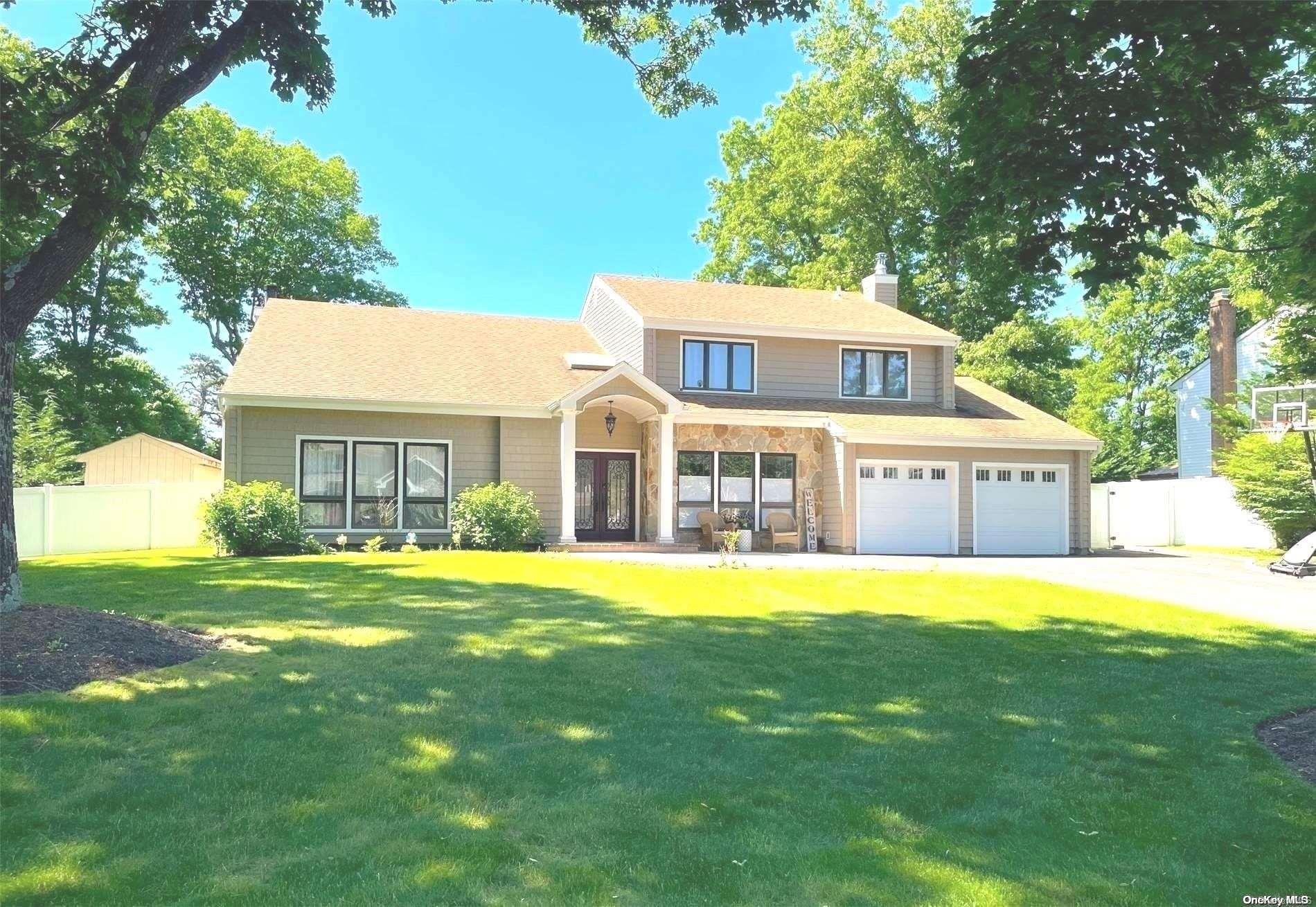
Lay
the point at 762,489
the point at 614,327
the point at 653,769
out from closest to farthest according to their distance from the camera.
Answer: the point at 653,769 < the point at 762,489 < the point at 614,327

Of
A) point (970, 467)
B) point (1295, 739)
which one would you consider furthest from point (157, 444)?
point (1295, 739)

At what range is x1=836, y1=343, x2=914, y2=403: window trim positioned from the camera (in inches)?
808

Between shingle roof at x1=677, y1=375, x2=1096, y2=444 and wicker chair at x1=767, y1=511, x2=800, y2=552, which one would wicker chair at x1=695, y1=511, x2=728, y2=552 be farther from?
shingle roof at x1=677, y1=375, x2=1096, y2=444

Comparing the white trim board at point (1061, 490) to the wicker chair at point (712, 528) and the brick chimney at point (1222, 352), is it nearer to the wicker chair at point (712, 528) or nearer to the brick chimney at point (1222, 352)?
the wicker chair at point (712, 528)

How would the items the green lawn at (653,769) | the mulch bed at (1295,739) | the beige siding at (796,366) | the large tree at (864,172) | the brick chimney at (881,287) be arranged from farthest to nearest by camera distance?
the large tree at (864,172), the brick chimney at (881,287), the beige siding at (796,366), the mulch bed at (1295,739), the green lawn at (653,769)

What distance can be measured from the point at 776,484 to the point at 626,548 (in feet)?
13.2

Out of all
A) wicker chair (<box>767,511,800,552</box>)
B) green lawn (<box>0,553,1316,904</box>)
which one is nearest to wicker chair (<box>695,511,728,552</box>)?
wicker chair (<box>767,511,800,552</box>)

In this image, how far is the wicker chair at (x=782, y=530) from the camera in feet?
61.3

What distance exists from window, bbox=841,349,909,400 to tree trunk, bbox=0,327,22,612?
16953mm

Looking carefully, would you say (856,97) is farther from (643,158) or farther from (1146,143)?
(1146,143)

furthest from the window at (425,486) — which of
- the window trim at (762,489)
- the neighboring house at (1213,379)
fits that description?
the neighboring house at (1213,379)

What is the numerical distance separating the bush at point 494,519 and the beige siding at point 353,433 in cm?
73

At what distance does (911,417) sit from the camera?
64.8ft

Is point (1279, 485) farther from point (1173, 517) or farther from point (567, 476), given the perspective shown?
point (567, 476)
